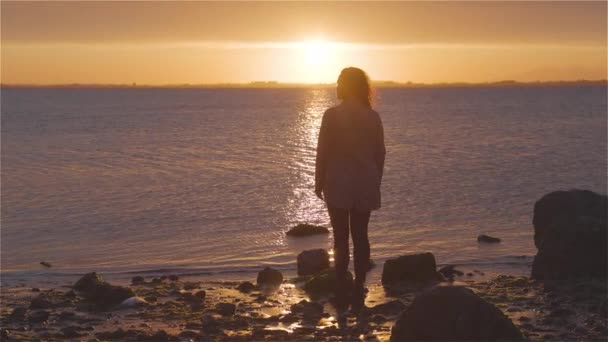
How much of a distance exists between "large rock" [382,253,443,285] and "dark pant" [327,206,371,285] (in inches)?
89.4

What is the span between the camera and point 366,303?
400 inches

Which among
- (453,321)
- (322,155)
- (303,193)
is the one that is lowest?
(453,321)

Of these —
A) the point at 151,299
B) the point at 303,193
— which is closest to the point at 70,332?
the point at 151,299

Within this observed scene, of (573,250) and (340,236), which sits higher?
(340,236)

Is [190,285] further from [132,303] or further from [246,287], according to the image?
[132,303]

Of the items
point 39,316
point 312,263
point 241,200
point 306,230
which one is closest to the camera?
point 39,316

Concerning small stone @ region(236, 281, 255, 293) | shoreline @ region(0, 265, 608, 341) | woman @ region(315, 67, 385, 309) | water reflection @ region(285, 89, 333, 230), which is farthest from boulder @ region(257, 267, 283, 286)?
water reflection @ region(285, 89, 333, 230)

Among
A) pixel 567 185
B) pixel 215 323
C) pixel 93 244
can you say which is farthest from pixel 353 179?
pixel 567 185

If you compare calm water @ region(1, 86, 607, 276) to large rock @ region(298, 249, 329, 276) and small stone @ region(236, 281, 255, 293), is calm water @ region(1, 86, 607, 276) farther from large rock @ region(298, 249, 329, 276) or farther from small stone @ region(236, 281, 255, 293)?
small stone @ region(236, 281, 255, 293)

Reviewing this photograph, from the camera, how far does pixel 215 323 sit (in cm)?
900

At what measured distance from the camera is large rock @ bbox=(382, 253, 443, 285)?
37.9 feet

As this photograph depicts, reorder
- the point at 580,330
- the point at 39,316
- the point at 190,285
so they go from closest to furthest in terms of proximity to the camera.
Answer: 1. the point at 580,330
2. the point at 39,316
3. the point at 190,285

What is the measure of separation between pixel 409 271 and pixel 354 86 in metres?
3.66

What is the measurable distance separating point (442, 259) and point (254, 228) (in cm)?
526
